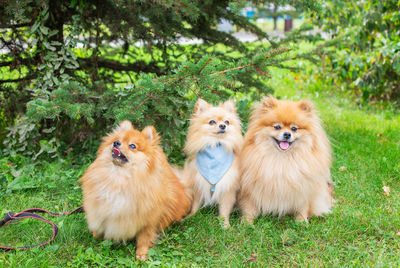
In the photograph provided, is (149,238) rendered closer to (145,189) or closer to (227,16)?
(145,189)

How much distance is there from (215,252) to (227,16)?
2686 mm

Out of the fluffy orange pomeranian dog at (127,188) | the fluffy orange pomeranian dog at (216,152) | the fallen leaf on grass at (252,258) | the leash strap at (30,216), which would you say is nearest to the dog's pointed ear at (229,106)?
the fluffy orange pomeranian dog at (216,152)

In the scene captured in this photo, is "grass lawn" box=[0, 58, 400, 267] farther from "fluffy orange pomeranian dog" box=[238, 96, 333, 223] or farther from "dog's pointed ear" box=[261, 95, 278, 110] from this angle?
"dog's pointed ear" box=[261, 95, 278, 110]

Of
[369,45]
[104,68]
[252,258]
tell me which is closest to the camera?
[252,258]

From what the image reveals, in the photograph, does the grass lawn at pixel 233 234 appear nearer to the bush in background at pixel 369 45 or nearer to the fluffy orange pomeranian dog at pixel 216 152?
the fluffy orange pomeranian dog at pixel 216 152

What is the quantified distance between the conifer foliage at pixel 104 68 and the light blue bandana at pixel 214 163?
0.46m

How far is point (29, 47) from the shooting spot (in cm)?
408

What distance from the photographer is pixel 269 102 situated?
10.4 feet

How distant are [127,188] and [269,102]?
1.41 meters

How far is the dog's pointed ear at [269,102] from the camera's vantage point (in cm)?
316

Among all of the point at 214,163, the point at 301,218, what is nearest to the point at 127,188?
the point at 214,163

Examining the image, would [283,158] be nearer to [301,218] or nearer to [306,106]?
[306,106]

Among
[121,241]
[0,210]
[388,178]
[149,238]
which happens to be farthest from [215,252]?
[388,178]

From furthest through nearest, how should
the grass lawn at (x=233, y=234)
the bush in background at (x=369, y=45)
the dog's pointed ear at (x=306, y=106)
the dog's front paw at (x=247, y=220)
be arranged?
the bush in background at (x=369, y=45)
the dog's front paw at (x=247, y=220)
the dog's pointed ear at (x=306, y=106)
the grass lawn at (x=233, y=234)
